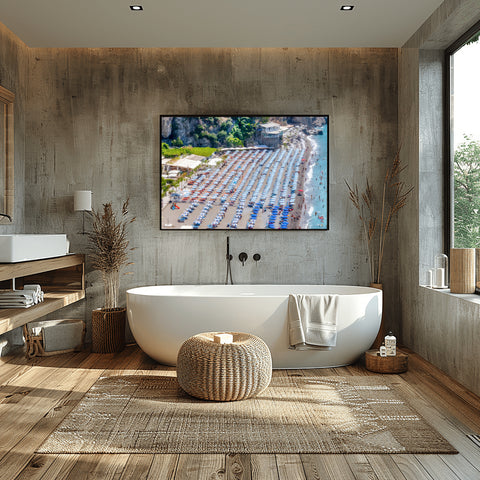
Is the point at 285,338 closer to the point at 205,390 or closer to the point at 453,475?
the point at 205,390

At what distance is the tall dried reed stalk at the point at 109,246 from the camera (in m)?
4.90

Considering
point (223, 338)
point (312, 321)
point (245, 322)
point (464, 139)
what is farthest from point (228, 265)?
point (464, 139)

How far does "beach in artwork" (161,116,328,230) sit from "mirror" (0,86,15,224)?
134 cm

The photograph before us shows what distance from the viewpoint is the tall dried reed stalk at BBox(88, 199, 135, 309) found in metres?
4.90

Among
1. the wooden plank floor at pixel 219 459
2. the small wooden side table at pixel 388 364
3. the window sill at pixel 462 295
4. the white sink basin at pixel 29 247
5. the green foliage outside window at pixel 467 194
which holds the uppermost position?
the green foliage outside window at pixel 467 194

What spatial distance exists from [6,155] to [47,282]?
119 centimetres

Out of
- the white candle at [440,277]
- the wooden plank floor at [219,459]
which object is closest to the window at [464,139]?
the white candle at [440,277]

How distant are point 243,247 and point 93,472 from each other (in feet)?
10.0

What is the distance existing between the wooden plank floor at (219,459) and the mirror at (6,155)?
171cm

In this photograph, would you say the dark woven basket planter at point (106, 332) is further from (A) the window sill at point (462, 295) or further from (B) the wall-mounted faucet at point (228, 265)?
(A) the window sill at point (462, 295)

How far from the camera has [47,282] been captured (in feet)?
16.5

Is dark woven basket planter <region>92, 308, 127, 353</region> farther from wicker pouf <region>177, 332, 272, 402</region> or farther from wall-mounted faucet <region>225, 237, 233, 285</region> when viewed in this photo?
wicker pouf <region>177, 332, 272, 402</region>

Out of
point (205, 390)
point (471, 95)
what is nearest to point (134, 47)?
point (471, 95)

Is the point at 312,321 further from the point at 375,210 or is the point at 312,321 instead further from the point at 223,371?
the point at 375,210
